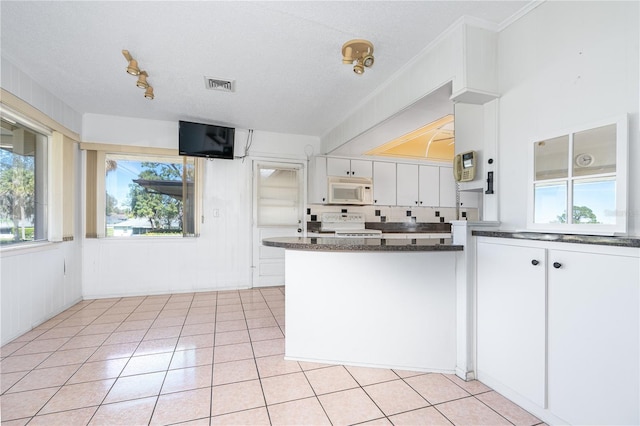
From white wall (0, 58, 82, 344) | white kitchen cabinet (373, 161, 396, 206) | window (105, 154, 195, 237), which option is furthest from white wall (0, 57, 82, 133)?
white kitchen cabinet (373, 161, 396, 206)

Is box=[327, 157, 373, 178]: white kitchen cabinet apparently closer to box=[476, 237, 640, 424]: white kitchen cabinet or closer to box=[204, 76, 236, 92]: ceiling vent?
box=[204, 76, 236, 92]: ceiling vent

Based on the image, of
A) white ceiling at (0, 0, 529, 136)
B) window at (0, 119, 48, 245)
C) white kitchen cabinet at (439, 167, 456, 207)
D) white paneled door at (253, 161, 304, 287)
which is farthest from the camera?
white kitchen cabinet at (439, 167, 456, 207)

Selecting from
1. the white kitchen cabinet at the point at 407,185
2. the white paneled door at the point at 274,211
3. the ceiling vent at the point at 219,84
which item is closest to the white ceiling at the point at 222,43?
the ceiling vent at the point at 219,84

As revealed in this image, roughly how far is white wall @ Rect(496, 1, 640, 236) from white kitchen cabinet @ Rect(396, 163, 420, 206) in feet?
9.09

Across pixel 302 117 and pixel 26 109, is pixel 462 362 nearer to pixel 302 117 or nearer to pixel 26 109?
pixel 302 117

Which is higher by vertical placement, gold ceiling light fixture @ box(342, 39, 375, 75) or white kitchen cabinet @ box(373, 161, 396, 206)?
gold ceiling light fixture @ box(342, 39, 375, 75)

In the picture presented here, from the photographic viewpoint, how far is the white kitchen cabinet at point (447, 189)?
5035 mm

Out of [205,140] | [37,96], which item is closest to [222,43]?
[205,140]

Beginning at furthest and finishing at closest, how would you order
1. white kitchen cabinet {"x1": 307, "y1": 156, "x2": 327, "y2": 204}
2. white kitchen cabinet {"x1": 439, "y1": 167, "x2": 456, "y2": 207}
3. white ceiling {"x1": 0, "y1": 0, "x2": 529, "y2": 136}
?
white kitchen cabinet {"x1": 439, "y1": 167, "x2": 456, "y2": 207} < white kitchen cabinet {"x1": 307, "y1": 156, "x2": 327, "y2": 204} < white ceiling {"x1": 0, "y1": 0, "x2": 529, "y2": 136}

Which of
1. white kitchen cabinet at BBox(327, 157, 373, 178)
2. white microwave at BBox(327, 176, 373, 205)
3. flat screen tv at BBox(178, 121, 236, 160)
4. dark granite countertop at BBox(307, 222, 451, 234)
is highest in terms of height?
flat screen tv at BBox(178, 121, 236, 160)

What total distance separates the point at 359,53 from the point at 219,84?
151cm

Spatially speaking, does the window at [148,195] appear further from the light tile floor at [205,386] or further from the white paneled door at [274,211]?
the light tile floor at [205,386]

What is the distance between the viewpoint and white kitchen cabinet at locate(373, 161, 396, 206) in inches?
182

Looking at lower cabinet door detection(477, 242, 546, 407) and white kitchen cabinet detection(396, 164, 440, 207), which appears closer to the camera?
lower cabinet door detection(477, 242, 546, 407)
